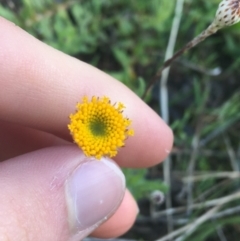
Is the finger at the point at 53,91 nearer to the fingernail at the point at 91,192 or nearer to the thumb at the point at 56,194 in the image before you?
the thumb at the point at 56,194

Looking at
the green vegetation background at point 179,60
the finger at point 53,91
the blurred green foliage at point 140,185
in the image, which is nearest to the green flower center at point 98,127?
the finger at point 53,91

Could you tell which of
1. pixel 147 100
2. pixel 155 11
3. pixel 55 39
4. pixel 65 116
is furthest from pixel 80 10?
pixel 65 116

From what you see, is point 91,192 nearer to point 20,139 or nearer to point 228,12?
point 20,139

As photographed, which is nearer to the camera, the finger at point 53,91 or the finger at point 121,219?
the finger at point 53,91

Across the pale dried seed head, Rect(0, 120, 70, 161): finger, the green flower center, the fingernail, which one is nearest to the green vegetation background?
Rect(0, 120, 70, 161): finger

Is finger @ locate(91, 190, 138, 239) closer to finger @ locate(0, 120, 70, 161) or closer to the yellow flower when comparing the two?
finger @ locate(0, 120, 70, 161)

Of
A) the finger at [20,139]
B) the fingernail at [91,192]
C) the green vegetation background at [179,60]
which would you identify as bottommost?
the fingernail at [91,192]
